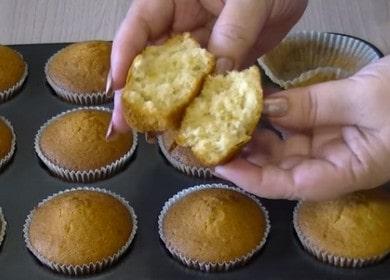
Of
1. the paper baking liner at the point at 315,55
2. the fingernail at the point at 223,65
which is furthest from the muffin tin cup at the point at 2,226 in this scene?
the paper baking liner at the point at 315,55

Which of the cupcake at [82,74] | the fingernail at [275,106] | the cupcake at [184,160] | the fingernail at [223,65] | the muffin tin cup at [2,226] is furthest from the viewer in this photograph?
the cupcake at [82,74]

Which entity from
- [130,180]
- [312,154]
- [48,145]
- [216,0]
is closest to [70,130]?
[48,145]

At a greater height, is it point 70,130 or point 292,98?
point 292,98

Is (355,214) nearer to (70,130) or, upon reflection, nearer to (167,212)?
(167,212)

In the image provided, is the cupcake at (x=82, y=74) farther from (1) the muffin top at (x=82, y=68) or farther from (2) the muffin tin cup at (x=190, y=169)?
(2) the muffin tin cup at (x=190, y=169)

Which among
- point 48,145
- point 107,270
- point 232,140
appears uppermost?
point 232,140

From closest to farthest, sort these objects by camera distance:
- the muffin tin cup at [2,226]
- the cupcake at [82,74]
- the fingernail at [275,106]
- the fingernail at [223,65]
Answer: the fingernail at [275,106] < the fingernail at [223,65] < the muffin tin cup at [2,226] < the cupcake at [82,74]

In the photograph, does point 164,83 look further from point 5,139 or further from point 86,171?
point 5,139

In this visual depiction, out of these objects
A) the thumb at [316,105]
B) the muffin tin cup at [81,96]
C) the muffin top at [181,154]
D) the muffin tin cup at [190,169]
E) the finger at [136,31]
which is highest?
the finger at [136,31]
